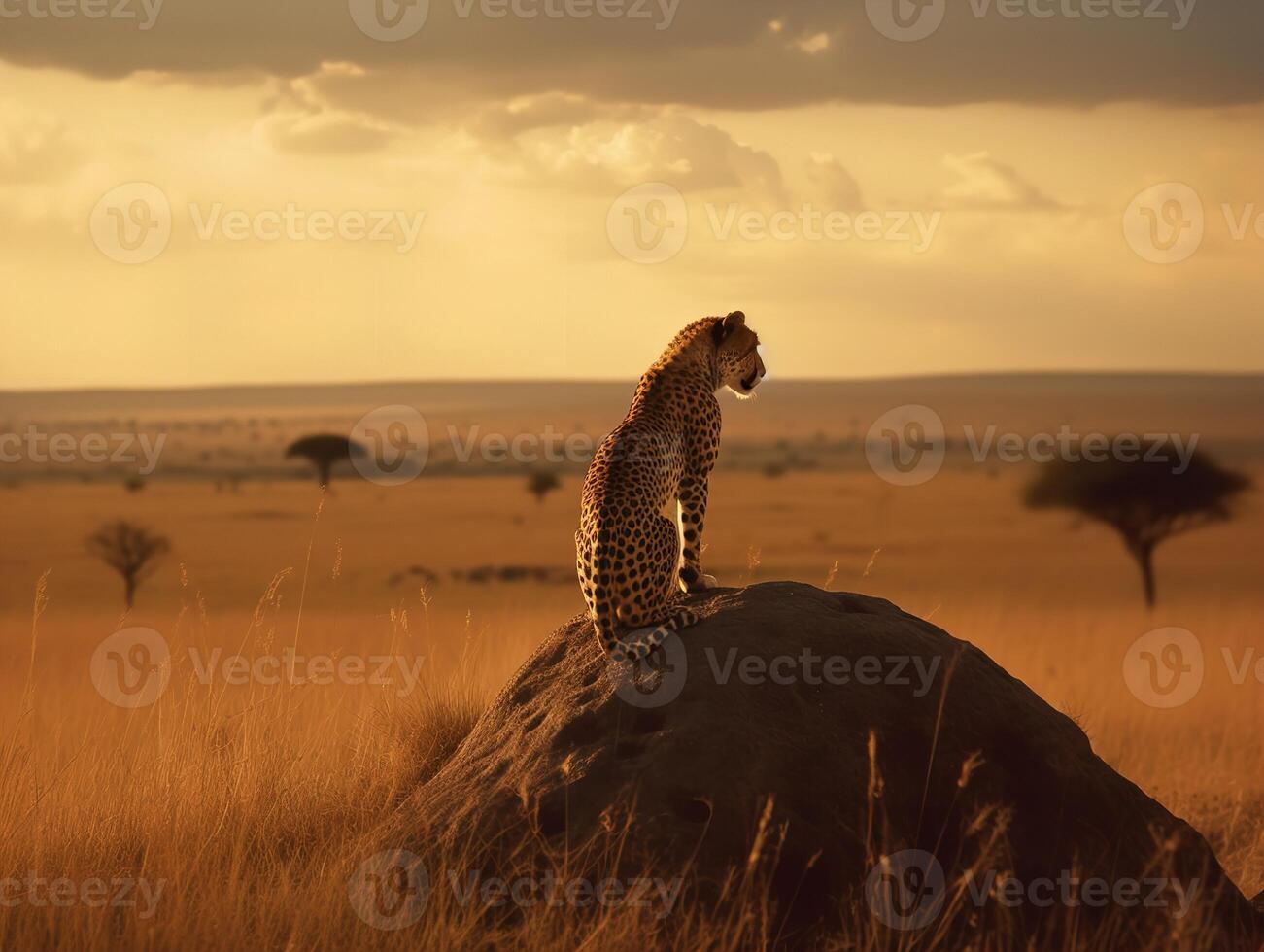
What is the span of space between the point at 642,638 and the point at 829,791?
108 centimetres

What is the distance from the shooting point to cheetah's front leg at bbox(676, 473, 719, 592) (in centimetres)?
749

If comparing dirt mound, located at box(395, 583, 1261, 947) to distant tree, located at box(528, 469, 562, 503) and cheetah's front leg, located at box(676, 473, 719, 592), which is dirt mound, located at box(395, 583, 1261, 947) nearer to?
cheetah's front leg, located at box(676, 473, 719, 592)

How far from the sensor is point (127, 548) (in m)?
27.6

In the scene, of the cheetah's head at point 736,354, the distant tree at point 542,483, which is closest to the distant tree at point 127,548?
the distant tree at point 542,483

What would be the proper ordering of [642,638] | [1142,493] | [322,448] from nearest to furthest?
[642,638]
[1142,493]
[322,448]

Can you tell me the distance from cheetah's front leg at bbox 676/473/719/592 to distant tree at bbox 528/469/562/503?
3237 centimetres

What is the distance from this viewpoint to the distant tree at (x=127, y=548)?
27.5 m

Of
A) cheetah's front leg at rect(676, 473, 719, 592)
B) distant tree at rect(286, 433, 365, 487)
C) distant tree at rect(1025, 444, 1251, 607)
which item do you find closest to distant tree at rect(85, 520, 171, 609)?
distant tree at rect(286, 433, 365, 487)

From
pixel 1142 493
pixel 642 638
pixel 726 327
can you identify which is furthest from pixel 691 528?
pixel 1142 493

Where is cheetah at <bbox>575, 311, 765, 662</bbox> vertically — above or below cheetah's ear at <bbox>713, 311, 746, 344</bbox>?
below

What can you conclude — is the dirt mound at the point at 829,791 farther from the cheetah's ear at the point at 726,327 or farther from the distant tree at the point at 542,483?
the distant tree at the point at 542,483

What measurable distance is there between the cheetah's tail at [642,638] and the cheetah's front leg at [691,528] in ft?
1.89

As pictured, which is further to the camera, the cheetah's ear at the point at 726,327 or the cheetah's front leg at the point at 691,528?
the cheetah's ear at the point at 726,327

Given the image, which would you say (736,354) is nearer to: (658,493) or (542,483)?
(658,493)
